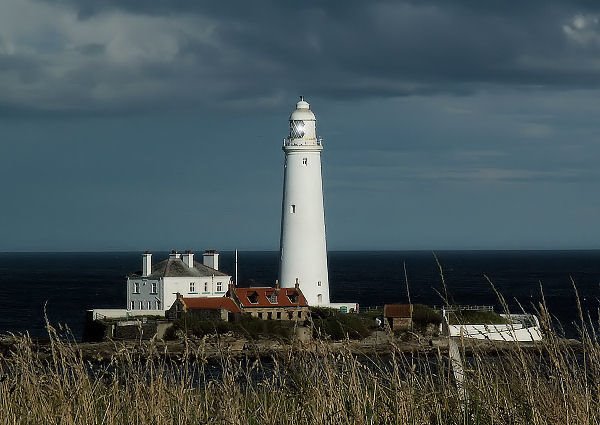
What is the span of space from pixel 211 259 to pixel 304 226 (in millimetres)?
5833

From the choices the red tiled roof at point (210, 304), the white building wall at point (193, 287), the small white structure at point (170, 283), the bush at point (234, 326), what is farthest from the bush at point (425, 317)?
the white building wall at point (193, 287)

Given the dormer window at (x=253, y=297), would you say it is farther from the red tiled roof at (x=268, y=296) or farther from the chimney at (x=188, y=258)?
the chimney at (x=188, y=258)

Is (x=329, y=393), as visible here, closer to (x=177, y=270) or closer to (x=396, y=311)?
(x=396, y=311)

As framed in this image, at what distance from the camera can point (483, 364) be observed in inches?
254

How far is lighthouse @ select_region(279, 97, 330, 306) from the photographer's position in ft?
138

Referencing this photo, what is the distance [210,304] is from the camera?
39.9 m

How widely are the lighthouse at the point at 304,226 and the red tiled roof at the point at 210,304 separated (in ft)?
10.1

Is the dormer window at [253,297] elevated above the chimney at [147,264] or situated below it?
below

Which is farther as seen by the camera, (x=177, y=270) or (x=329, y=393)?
(x=177, y=270)

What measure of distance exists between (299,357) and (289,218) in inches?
1399

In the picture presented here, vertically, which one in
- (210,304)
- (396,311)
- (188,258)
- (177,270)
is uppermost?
(188,258)

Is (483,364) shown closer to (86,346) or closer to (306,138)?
(86,346)

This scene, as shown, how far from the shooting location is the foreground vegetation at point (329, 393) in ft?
19.4

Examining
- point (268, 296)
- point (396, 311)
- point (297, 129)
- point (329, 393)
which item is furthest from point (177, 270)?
point (329, 393)
